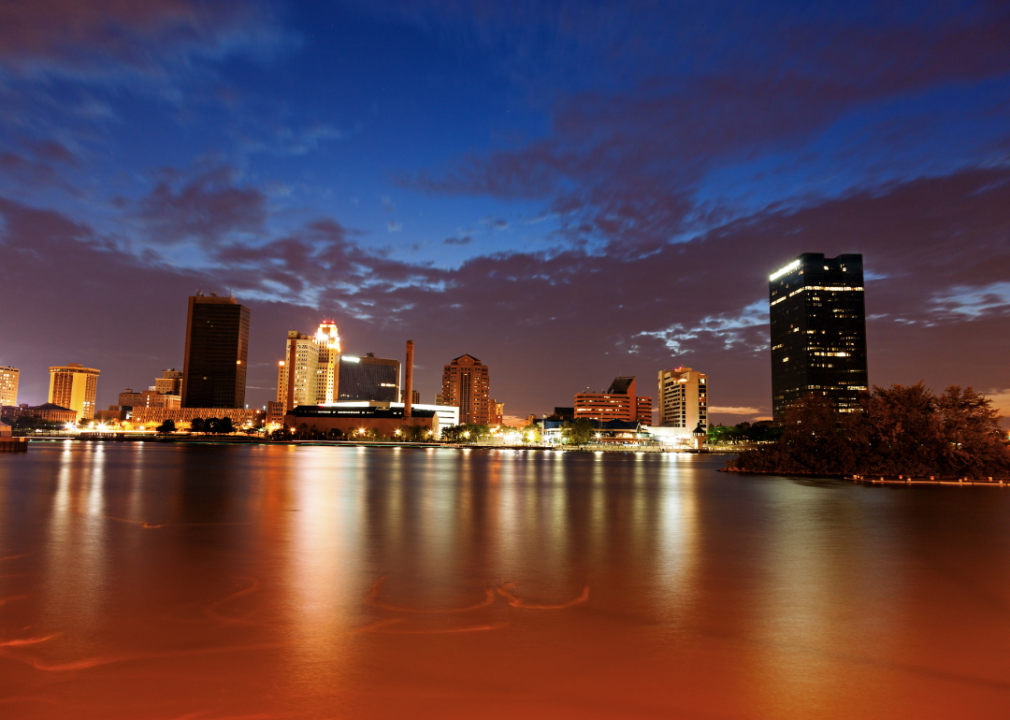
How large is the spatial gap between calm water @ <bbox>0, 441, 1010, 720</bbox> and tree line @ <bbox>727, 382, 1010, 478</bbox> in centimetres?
3892

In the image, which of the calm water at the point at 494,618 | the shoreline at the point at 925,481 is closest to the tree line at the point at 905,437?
the shoreline at the point at 925,481

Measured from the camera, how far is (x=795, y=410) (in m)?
69.3

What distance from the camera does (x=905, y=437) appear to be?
5872cm

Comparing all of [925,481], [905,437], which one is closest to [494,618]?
[925,481]

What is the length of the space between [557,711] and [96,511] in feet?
85.7

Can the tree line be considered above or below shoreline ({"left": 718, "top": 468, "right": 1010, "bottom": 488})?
above

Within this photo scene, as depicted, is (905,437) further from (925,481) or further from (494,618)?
(494,618)

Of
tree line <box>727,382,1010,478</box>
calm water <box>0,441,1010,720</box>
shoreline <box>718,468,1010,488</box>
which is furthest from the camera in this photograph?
tree line <box>727,382,1010,478</box>

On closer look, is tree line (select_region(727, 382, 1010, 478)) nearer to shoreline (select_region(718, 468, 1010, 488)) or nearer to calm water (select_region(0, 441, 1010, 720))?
shoreline (select_region(718, 468, 1010, 488))

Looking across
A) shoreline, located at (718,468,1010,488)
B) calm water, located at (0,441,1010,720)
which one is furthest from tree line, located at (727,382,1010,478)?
calm water, located at (0,441,1010,720)

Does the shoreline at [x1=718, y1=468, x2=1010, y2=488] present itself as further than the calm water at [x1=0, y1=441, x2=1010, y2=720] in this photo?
Yes

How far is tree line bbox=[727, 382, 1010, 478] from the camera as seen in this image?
181 ft

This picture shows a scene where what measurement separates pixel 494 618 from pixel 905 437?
60680 millimetres

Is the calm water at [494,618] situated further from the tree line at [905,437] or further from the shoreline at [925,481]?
the tree line at [905,437]
